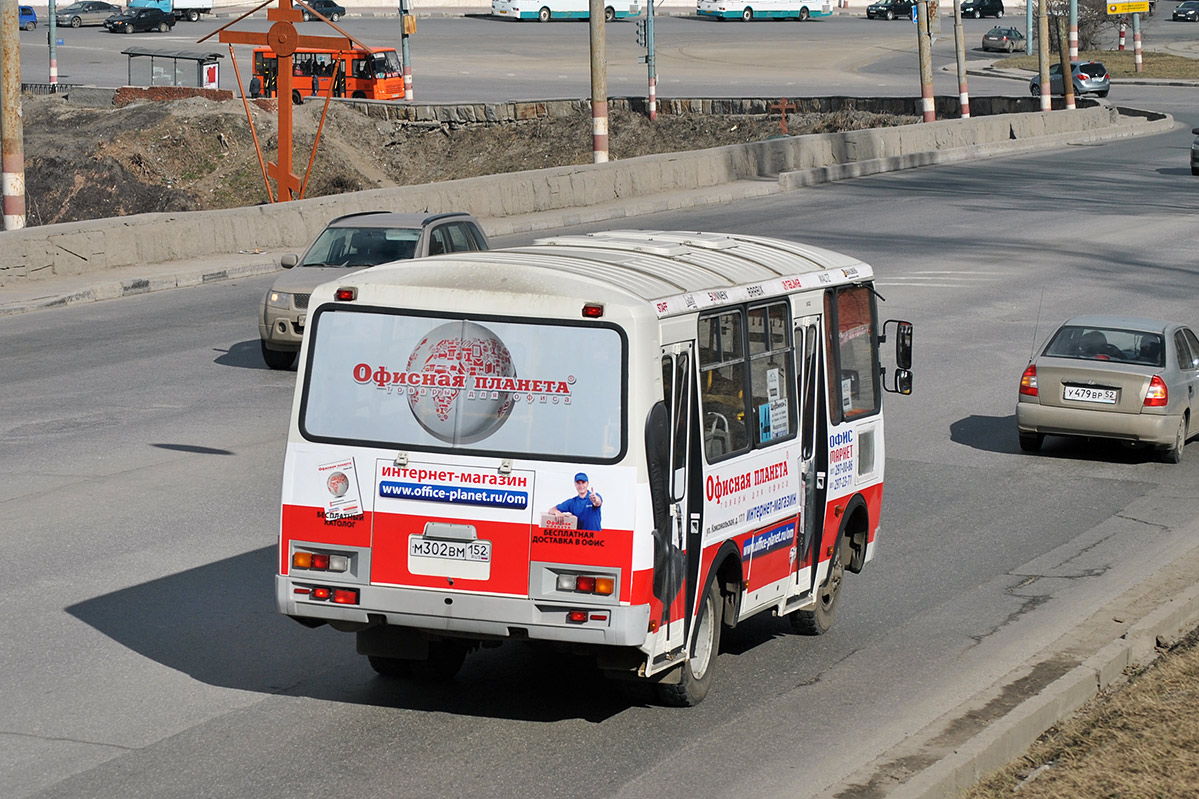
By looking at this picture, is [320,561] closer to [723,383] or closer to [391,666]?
[391,666]

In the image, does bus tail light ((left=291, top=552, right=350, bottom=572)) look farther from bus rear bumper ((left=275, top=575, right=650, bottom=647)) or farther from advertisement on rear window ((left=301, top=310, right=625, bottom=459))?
advertisement on rear window ((left=301, top=310, right=625, bottom=459))

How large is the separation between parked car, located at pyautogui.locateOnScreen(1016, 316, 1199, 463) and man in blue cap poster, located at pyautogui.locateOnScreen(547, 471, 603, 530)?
9.87 meters

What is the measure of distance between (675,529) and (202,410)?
10.2 meters

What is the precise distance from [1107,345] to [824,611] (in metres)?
8.32

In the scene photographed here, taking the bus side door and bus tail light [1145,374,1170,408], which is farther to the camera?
bus tail light [1145,374,1170,408]

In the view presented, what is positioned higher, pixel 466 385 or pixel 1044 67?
pixel 1044 67

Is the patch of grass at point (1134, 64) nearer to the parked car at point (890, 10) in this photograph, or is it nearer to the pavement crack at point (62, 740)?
the parked car at point (890, 10)

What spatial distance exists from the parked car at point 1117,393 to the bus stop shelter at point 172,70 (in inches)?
2057

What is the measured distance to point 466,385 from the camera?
25.6 feet


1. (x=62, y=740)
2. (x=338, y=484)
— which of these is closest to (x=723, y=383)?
A: (x=338, y=484)

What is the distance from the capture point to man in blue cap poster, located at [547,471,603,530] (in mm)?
7520

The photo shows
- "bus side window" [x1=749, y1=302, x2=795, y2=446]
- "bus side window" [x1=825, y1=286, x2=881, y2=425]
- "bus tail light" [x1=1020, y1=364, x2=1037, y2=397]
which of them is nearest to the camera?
"bus side window" [x1=749, y1=302, x2=795, y2=446]

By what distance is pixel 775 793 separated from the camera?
7.25 metres

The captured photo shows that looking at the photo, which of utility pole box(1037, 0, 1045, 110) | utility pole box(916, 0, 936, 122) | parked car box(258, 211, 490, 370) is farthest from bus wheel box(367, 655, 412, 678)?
utility pole box(1037, 0, 1045, 110)
